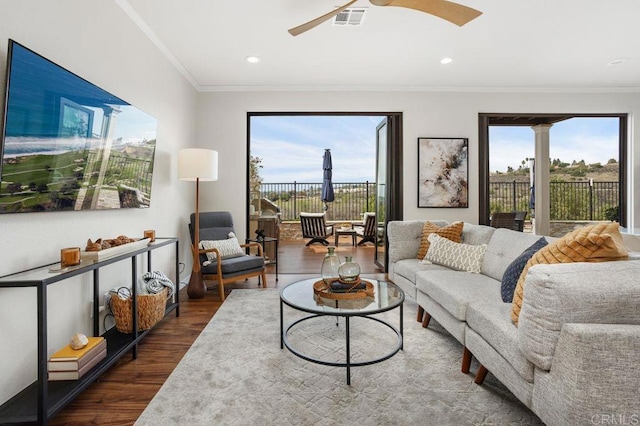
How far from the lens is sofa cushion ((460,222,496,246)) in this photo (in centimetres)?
320

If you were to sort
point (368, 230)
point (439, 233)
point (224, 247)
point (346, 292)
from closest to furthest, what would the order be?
point (346, 292)
point (439, 233)
point (224, 247)
point (368, 230)

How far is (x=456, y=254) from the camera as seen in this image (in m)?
3.07

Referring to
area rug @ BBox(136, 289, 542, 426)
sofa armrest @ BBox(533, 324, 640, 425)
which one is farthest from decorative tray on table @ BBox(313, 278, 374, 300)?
sofa armrest @ BBox(533, 324, 640, 425)

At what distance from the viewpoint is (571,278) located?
134cm

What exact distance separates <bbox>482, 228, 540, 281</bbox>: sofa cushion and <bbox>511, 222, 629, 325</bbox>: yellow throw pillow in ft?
2.69

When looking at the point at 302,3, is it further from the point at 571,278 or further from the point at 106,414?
the point at 106,414

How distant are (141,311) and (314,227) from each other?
17.5 feet

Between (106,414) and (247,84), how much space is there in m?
4.10

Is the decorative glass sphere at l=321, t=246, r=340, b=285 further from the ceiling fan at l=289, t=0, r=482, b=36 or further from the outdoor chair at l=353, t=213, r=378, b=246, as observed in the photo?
the outdoor chair at l=353, t=213, r=378, b=246

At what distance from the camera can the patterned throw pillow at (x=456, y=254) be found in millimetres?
2961

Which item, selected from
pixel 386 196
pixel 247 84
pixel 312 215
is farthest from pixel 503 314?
pixel 312 215

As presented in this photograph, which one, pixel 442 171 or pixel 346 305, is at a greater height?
pixel 442 171

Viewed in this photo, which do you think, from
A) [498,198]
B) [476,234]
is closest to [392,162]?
[476,234]

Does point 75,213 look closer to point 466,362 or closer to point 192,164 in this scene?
point 192,164
